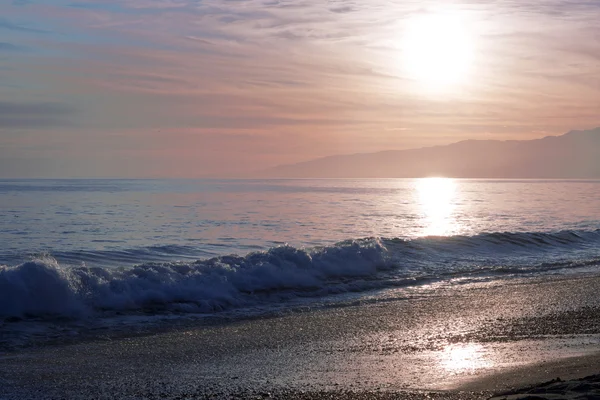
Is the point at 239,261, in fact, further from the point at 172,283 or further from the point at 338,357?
the point at 338,357

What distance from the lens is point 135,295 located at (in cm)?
1374

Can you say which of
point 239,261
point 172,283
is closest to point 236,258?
point 239,261

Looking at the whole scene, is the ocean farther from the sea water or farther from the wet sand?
the wet sand

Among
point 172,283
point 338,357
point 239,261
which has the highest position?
point 239,261

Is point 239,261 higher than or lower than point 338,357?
higher

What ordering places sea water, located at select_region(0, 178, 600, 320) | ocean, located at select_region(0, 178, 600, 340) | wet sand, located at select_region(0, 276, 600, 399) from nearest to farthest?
wet sand, located at select_region(0, 276, 600, 399), ocean, located at select_region(0, 178, 600, 340), sea water, located at select_region(0, 178, 600, 320)

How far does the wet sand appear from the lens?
24.5 feet

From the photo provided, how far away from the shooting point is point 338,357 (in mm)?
9016

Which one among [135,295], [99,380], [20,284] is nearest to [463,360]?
[99,380]

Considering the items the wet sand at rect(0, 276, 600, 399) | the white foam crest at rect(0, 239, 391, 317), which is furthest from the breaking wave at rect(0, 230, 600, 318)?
the wet sand at rect(0, 276, 600, 399)

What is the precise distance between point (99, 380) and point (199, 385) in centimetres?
133

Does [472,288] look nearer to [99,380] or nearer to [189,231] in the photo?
[99,380]

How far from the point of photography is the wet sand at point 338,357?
24.5ft

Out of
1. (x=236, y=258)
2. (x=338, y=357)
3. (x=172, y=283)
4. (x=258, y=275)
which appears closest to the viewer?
(x=338, y=357)
